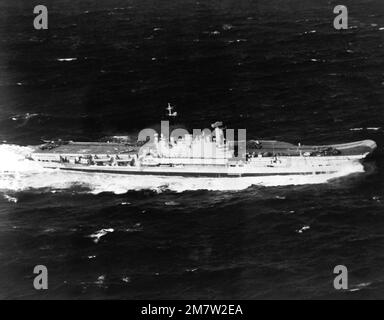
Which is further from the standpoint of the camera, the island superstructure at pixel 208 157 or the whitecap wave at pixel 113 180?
the island superstructure at pixel 208 157

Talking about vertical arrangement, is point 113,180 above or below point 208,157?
below

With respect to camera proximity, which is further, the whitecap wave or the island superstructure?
the island superstructure

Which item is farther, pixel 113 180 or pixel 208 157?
pixel 113 180

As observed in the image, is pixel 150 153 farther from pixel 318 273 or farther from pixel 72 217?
pixel 318 273

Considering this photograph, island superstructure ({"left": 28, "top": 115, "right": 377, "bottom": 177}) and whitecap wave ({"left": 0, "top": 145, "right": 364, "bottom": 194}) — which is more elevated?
island superstructure ({"left": 28, "top": 115, "right": 377, "bottom": 177})
